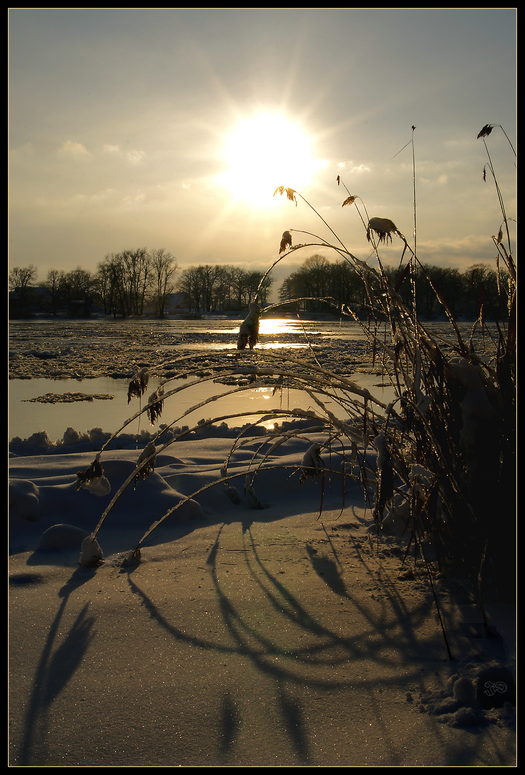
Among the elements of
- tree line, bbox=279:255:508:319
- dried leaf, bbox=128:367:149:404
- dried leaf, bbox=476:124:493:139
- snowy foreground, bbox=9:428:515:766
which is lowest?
snowy foreground, bbox=9:428:515:766

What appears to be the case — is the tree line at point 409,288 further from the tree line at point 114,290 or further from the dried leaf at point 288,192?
the tree line at point 114,290

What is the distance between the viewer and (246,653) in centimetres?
132

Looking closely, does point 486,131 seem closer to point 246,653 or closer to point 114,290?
point 246,653

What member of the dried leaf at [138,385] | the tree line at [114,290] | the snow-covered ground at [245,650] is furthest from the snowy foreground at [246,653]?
the tree line at [114,290]

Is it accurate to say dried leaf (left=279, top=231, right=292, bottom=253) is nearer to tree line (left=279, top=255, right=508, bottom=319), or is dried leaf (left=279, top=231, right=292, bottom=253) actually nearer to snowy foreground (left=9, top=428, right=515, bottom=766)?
tree line (left=279, top=255, right=508, bottom=319)

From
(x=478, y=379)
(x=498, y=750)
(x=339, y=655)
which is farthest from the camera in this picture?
(x=478, y=379)

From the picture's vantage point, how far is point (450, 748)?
1.01 metres

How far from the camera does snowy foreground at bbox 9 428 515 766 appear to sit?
1.03 m

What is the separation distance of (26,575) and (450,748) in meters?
1.44

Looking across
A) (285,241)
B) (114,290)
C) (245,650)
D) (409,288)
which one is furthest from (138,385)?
(114,290)

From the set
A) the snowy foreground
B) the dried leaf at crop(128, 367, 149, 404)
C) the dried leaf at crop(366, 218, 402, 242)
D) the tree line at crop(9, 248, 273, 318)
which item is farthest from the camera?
the tree line at crop(9, 248, 273, 318)

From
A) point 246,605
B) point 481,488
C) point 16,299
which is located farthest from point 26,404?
point 16,299

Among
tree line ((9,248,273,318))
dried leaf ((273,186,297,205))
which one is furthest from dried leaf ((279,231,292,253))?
tree line ((9,248,273,318))

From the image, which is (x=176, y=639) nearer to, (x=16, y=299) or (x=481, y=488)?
(x=481, y=488)
